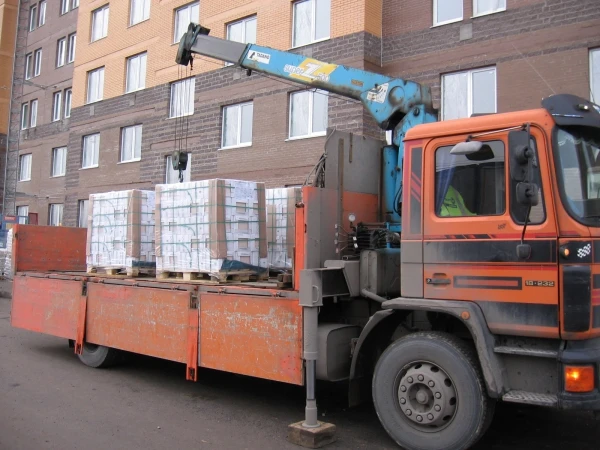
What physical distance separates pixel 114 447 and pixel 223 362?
1520 millimetres

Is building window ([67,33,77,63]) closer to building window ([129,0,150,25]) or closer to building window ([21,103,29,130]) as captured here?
building window ([21,103,29,130])

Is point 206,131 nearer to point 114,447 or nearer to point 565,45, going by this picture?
point 565,45

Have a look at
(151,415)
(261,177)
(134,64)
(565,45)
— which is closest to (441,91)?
(565,45)

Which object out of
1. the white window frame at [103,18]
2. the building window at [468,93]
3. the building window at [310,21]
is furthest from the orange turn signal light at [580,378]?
the white window frame at [103,18]

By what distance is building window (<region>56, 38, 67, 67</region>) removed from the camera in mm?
30219

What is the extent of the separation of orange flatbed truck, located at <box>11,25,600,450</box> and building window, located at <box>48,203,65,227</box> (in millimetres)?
24256

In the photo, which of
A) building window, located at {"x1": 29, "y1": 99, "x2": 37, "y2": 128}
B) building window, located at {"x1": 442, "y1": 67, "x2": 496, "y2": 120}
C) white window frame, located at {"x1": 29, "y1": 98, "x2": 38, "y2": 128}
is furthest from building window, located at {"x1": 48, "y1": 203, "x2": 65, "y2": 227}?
building window, located at {"x1": 442, "y1": 67, "x2": 496, "y2": 120}

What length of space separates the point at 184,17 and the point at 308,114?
7862 millimetres

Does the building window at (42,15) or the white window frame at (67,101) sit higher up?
the building window at (42,15)

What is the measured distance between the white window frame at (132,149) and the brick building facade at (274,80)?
6 centimetres

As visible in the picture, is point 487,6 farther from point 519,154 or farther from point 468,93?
point 519,154

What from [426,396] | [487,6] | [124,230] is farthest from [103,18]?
[426,396]

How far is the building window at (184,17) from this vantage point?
815 inches

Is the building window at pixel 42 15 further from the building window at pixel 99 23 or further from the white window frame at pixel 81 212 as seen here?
the white window frame at pixel 81 212
